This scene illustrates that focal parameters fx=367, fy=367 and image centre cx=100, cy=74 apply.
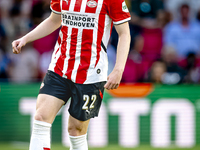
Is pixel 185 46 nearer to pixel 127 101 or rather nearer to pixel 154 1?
pixel 154 1

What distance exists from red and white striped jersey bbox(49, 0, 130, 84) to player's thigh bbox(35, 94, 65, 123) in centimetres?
24

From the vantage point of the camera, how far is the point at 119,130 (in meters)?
6.22

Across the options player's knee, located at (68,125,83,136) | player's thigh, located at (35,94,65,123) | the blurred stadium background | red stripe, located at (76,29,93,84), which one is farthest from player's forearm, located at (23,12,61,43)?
the blurred stadium background

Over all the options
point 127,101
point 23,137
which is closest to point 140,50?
point 127,101

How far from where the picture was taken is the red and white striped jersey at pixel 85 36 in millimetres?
3133

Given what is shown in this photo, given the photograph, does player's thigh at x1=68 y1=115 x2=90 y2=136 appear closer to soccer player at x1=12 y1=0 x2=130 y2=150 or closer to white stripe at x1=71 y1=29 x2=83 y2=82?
soccer player at x1=12 y1=0 x2=130 y2=150

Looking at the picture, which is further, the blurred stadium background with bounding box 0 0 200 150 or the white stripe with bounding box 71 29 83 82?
the blurred stadium background with bounding box 0 0 200 150

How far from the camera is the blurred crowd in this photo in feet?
23.0

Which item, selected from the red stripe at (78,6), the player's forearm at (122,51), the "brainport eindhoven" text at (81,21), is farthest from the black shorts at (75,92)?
the red stripe at (78,6)

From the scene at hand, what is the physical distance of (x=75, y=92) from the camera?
3.23m

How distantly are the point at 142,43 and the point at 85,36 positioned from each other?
4.43m

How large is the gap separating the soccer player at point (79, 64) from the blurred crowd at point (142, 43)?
11.8 ft

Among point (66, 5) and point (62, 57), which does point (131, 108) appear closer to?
point (62, 57)

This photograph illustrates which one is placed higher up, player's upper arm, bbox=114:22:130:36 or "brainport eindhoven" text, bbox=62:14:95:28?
"brainport eindhoven" text, bbox=62:14:95:28
